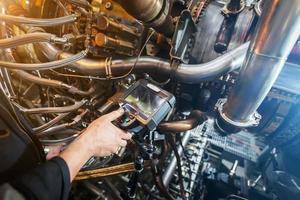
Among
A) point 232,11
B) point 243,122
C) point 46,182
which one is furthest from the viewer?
point 232,11

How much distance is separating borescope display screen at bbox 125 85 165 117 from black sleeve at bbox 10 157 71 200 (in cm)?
44

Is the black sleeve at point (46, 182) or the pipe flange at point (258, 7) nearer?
the black sleeve at point (46, 182)

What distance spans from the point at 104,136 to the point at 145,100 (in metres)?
0.31

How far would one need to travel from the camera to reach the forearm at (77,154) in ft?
2.44

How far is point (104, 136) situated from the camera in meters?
0.88

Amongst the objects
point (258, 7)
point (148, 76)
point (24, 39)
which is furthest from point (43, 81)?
point (258, 7)

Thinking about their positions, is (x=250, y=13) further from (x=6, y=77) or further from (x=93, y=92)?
(x=6, y=77)

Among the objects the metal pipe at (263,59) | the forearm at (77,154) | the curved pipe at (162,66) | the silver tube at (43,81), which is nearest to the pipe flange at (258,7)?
the curved pipe at (162,66)

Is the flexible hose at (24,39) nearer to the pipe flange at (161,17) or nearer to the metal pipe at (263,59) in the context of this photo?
the pipe flange at (161,17)

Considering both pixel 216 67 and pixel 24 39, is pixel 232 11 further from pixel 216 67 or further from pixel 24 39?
pixel 24 39

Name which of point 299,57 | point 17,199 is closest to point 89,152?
point 17,199

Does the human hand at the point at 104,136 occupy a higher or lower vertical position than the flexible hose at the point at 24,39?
lower

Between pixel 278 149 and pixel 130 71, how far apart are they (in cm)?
Result: 189

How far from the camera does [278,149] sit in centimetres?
240
